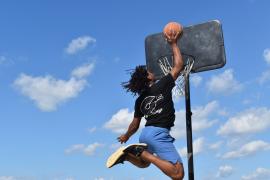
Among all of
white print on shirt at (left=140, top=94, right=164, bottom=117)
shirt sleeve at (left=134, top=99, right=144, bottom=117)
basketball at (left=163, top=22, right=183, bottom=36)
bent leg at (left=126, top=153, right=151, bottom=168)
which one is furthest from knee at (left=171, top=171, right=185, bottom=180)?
basketball at (left=163, top=22, right=183, bottom=36)

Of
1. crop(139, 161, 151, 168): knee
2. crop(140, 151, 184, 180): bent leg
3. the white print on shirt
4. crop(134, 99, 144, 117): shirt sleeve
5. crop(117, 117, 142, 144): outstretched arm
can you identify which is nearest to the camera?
crop(140, 151, 184, 180): bent leg

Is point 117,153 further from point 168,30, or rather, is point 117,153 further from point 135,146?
point 168,30

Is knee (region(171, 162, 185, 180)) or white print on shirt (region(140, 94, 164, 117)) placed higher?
white print on shirt (region(140, 94, 164, 117))

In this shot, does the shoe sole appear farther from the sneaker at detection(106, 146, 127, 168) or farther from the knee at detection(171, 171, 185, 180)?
the knee at detection(171, 171, 185, 180)

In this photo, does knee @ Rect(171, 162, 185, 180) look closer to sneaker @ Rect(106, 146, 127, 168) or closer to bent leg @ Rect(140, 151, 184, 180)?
bent leg @ Rect(140, 151, 184, 180)

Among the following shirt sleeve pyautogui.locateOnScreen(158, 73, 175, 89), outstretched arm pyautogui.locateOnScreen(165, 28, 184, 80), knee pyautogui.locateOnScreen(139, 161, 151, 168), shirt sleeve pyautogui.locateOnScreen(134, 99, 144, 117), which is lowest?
knee pyautogui.locateOnScreen(139, 161, 151, 168)

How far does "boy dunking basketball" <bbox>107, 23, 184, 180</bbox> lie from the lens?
684cm

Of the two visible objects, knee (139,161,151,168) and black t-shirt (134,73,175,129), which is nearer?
black t-shirt (134,73,175,129)

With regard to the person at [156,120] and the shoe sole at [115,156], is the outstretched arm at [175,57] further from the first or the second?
the shoe sole at [115,156]

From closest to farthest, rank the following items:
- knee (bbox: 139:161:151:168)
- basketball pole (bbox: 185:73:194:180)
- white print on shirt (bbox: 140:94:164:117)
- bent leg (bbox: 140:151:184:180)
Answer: bent leg (bbox: 140:151:184:180) → white print on shirt (bbox: 140:94:164:117) → knee (bbox: 139:161:151:168) → basketball pole (bbox: 185:73:194:180)

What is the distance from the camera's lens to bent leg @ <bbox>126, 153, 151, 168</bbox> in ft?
23.4

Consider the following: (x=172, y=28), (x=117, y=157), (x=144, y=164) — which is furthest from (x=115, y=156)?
(x=172, y=28)

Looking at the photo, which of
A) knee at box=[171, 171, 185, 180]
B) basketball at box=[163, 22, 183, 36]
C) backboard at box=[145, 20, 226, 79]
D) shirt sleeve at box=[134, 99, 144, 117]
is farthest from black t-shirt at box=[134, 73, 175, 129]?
backboard at box=[145, 20, 226, 79]

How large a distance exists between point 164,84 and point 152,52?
3922 millimetres
